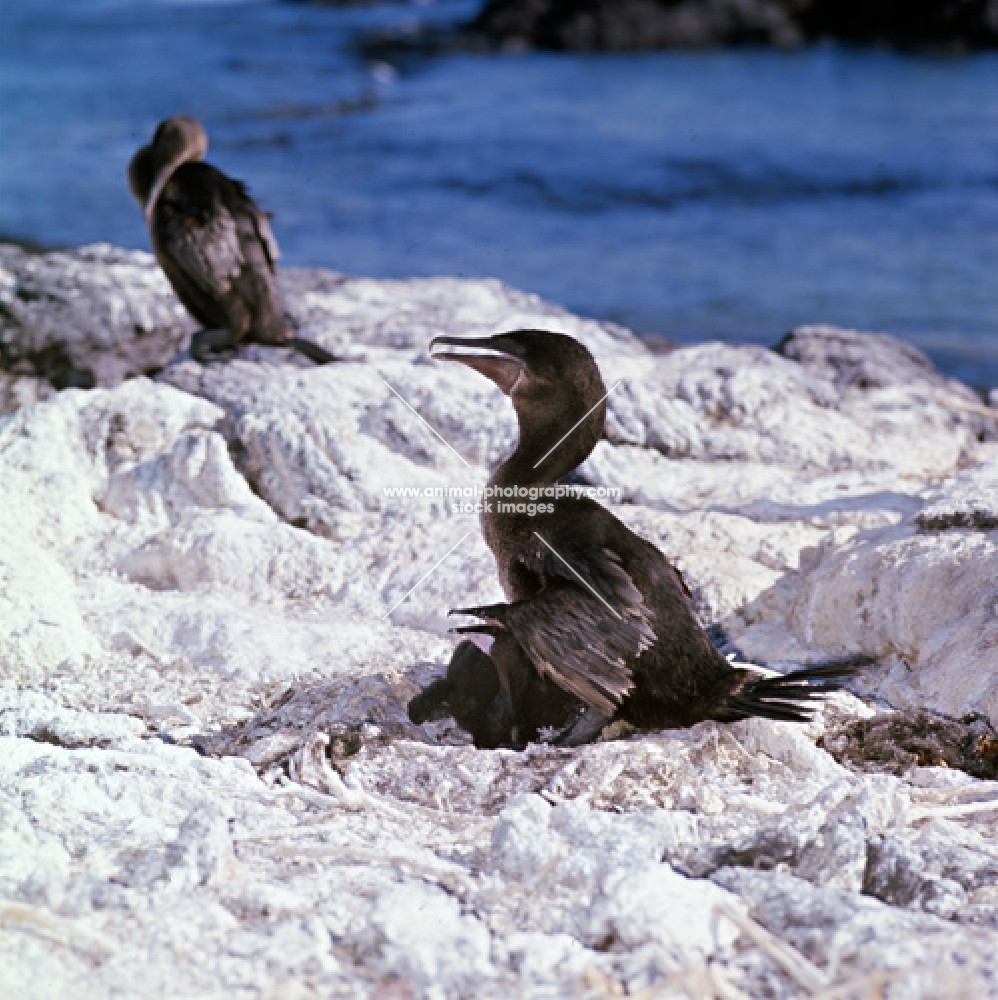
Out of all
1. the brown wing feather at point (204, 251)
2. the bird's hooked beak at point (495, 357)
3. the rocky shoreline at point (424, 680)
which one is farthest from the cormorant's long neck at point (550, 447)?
the brown wing feather at point (204, 251)

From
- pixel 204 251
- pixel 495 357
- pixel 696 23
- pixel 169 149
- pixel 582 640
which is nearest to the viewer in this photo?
pixel 582 640

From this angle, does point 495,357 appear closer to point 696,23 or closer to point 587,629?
point 587,629

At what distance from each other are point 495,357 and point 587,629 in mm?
779

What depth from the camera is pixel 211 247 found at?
6.46 meters

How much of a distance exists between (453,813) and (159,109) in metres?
16.1

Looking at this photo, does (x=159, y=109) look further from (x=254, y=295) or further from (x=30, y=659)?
(x=30, y=659)

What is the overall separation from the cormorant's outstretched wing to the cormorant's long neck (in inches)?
14.0

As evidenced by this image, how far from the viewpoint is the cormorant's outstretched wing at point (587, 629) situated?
330 centimetres

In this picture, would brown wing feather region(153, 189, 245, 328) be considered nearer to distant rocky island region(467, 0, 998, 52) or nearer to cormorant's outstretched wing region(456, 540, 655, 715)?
cormorant's outstretched wing region(456, 540, 655, 715)

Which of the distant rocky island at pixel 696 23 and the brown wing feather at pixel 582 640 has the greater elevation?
the distant rocky island at pixel 696 23

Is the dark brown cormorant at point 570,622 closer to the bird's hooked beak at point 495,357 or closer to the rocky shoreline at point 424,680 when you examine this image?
the bird's hooked beak at point 495,357

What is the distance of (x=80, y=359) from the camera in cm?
701

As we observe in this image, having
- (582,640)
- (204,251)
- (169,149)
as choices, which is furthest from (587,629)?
(169,149)

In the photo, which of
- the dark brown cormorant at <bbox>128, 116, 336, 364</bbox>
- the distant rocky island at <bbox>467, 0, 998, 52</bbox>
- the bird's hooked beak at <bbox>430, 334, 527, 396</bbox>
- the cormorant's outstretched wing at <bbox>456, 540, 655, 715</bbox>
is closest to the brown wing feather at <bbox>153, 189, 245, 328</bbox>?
the dark brown cormorant at <bbox>128, 116, 336, 364</bbox>
